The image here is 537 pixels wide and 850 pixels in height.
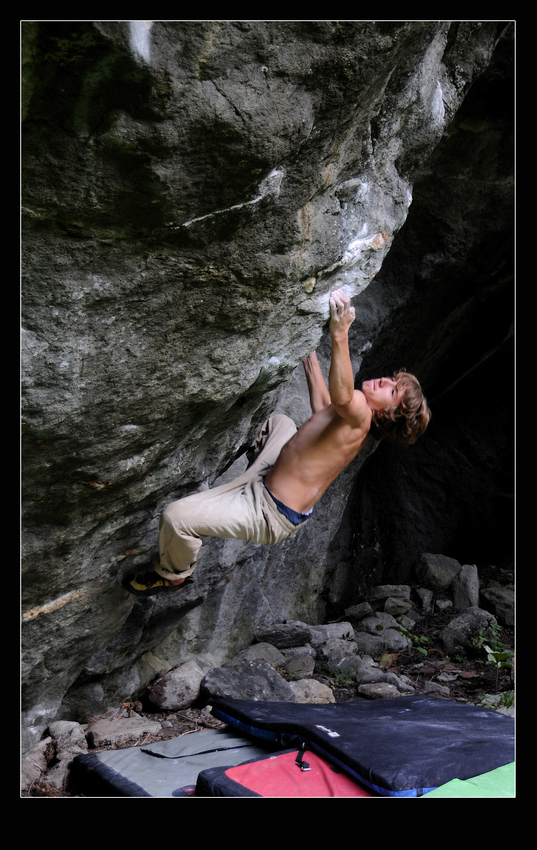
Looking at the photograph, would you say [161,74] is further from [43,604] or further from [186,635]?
[186,635]

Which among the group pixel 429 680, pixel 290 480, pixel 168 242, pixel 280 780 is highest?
pixel 168 242

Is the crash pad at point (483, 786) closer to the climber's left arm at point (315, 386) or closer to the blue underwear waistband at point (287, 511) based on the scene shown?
the blue underwear waistband at point (287, 511)

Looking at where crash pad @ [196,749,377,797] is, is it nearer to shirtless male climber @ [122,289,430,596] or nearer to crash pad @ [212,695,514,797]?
crash pad @ [212,695,514,797]

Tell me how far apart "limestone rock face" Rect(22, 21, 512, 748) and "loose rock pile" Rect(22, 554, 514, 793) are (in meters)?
0.27

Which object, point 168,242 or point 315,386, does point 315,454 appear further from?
point 168,242

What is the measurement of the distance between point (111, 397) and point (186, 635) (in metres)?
3.30

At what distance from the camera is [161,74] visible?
1.82 meters

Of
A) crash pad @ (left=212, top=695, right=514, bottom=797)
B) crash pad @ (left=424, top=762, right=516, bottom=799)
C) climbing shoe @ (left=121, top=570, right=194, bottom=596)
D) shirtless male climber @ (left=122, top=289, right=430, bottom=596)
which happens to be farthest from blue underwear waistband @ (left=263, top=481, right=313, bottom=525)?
crash pad @ (left=424, top=762, right=516, bottom=799)

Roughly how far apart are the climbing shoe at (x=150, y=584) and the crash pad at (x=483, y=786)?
5.08 feet

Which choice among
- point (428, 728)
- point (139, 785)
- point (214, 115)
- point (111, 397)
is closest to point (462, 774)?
point (428, 728)

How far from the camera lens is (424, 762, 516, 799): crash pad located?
2.89 meters

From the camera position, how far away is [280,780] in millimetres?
3170

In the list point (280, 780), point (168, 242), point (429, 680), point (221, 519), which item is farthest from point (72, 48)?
point (429, 680)

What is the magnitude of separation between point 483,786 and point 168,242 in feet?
9.24
